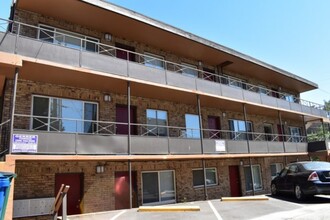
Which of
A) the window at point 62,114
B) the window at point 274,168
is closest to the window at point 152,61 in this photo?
the window at point 62,114

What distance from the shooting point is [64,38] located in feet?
41.5

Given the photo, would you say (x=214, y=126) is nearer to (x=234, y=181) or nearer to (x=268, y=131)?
(x=234, y=181)

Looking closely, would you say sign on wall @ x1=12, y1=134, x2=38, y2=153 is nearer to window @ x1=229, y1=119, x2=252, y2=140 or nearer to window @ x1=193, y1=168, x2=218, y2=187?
window @ x1=193, y1=168, x2=218, y2=187

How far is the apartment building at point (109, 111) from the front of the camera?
33.1ft

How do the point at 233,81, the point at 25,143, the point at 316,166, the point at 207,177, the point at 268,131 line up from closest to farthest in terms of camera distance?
the point at 25,143
the point at 316,166
the point at 207,177
the point at 233,81
the point at 268,131

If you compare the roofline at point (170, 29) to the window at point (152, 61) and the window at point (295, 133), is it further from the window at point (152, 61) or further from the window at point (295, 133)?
the window at point (295, 133)

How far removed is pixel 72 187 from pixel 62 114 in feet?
9.81

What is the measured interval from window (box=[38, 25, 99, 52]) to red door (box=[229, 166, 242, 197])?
36.3 ft

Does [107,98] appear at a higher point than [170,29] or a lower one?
lower

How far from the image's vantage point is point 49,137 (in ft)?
31.6

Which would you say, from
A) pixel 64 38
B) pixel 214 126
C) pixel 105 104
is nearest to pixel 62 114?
pixel 105 104

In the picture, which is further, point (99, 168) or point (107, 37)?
point (107, 37)

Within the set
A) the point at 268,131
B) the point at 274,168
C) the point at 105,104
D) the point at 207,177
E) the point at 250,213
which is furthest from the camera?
the point at 268,131

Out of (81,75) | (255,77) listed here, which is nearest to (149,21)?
(81,75)
